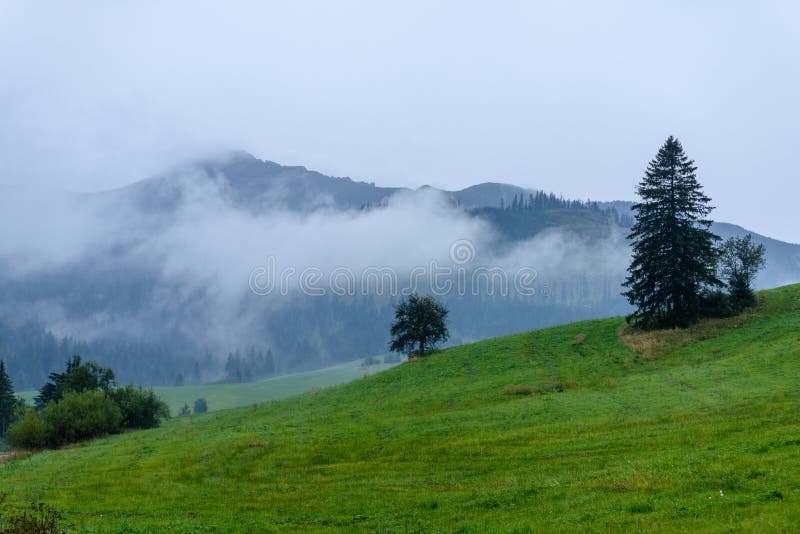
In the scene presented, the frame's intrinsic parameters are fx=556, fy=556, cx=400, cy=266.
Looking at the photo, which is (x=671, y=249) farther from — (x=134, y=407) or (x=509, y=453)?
(x=134, y=407)

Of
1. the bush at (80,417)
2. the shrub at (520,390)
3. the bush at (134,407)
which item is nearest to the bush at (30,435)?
the bush at (80,417)

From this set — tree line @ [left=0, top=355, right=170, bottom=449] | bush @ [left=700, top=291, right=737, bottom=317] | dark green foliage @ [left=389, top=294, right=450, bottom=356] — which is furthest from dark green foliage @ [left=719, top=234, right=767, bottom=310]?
tree line @ [left=0, top=355, right=170, bottom=449]

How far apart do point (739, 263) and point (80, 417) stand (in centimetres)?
9750

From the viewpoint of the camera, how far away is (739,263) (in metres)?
84.0

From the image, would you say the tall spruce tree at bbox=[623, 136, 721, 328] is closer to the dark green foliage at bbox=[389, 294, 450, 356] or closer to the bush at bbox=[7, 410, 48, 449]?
the dark green foliage at bbox=[389, 294, 450, 356]

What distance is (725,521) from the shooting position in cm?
1572

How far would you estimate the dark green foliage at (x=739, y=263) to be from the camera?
72375 mm

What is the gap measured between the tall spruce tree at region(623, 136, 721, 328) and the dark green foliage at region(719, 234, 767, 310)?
2851 mm

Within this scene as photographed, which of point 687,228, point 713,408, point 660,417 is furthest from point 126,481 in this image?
point 687,228

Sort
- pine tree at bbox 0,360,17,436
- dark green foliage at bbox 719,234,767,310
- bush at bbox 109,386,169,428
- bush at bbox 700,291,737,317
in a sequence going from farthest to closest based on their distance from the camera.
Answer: pine tree at bbox 0,360,17,436 < bush at bbox 109,386,169,428 < dark green foliage at bbox 719,234,767,310 < bush at bbox 700,291,737,317

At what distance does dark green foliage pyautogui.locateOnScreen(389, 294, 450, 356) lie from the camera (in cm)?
9856

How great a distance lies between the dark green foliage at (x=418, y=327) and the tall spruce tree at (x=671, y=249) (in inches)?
1366

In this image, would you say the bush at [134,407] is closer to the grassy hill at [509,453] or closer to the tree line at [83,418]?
the tree line at [83,418]

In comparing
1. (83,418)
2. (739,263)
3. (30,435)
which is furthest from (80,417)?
(739,263)
